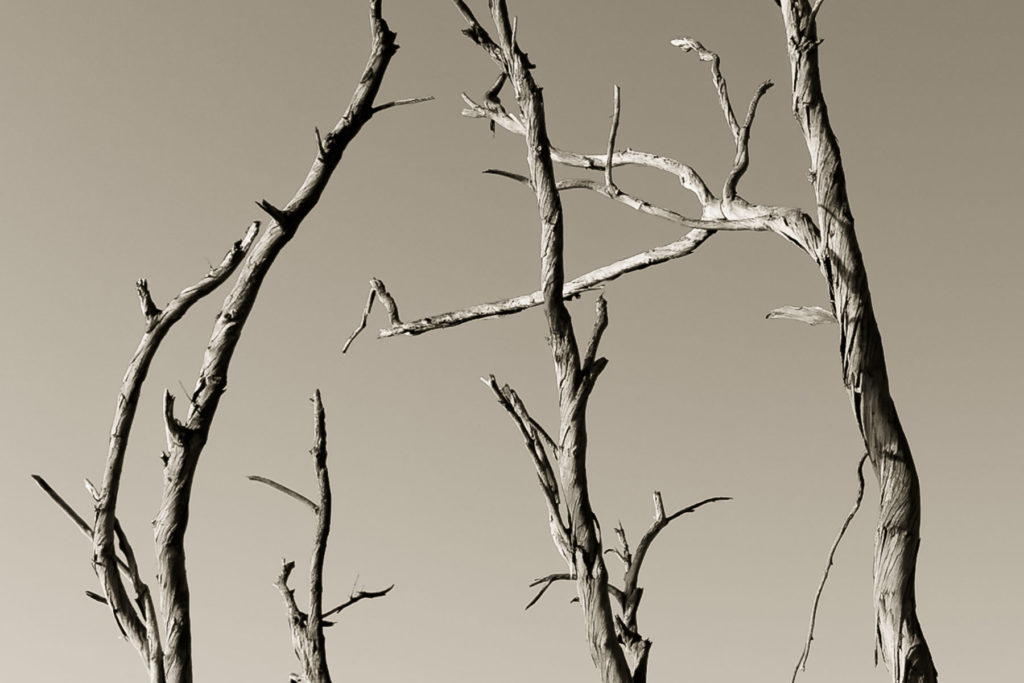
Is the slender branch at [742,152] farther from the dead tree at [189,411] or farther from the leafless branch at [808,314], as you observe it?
the dead tree at [189,411]

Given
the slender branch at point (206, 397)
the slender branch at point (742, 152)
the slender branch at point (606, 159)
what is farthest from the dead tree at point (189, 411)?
the slender branch at point (742, 152)

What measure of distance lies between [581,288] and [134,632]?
6.15 ft

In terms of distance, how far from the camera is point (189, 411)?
3703mm

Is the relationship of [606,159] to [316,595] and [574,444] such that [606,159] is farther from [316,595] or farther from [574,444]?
[316,595]

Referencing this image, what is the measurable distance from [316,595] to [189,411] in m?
2.07

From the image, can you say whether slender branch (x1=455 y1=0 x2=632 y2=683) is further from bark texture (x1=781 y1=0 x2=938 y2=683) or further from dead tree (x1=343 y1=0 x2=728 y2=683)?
bark texture (x1=781 y1=0 x2=938 y2=683)

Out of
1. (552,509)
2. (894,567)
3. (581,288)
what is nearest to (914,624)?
(894,567)

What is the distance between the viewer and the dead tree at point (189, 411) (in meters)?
3.69

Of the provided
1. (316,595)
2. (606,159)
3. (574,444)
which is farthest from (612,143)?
(316,595)

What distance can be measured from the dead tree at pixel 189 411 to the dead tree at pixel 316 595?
145cm

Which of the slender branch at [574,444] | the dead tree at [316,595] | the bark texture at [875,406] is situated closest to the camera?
the bark texture at [875,406]

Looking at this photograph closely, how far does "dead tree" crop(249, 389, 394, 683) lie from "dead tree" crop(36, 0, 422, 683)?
4.75 ft

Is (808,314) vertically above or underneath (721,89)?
underneath

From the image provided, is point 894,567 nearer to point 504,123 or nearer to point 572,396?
point 572,396
